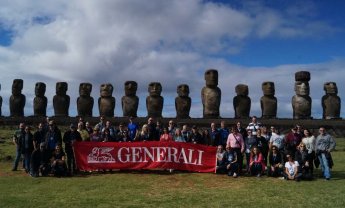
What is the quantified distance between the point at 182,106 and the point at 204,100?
1.39 m

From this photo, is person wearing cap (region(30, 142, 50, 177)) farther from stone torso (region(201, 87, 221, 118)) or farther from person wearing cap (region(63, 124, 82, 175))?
stone torso (region(201, 87, 221, 118))

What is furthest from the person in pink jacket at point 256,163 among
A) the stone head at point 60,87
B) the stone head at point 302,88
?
the stone head at point 60,87

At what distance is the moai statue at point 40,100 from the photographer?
104 feet

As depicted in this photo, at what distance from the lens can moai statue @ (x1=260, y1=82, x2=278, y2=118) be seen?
3092cm

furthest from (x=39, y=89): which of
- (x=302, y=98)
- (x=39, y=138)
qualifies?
(x=302, y=98)

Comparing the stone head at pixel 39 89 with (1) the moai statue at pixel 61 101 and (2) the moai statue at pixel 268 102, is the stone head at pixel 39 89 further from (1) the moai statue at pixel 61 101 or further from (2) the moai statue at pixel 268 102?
(2) the moai statue at pixel 268 102

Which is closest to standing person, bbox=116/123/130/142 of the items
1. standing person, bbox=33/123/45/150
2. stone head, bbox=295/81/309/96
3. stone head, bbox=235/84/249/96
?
standing person, bbox=33/123/45/150

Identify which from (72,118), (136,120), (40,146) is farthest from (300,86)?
(40,146)

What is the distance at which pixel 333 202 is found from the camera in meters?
12.5

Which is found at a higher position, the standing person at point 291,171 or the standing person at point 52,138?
the standing person at point 52,138

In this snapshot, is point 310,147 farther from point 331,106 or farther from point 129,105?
point 129,105

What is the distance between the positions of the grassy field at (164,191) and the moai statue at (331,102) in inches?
549

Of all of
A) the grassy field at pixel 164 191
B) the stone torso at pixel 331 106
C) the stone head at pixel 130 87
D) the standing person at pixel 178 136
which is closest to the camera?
the grassy field at pixel 164 191

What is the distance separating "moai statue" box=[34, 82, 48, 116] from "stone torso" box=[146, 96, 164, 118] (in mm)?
6471
